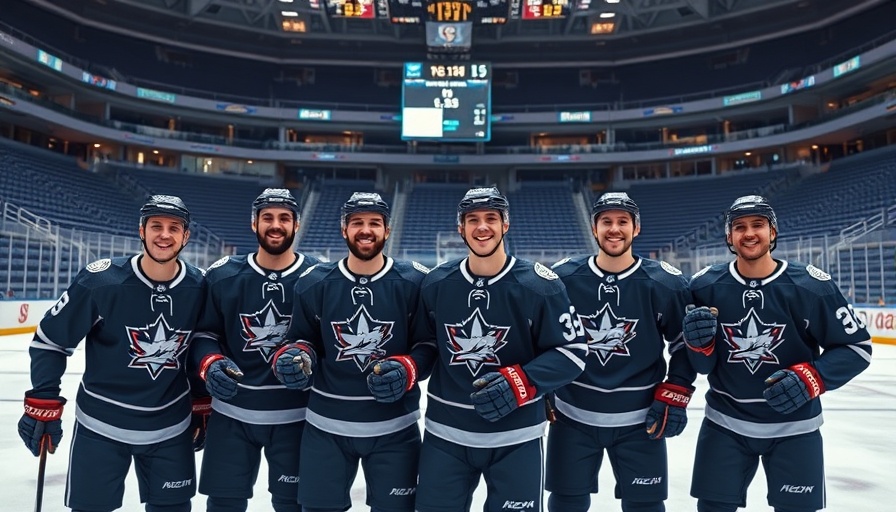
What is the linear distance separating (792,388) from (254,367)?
3071mm

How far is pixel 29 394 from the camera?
3.46 meters

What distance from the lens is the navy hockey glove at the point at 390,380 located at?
3.08 m

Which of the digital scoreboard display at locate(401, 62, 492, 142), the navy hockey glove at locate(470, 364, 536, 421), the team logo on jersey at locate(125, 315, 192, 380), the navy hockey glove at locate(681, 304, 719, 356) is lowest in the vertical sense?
the navy hockey glove at locate(470, 364, 536, 421)

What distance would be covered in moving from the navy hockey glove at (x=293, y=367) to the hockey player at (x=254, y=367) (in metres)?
0.50

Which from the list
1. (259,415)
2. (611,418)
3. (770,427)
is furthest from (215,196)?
(770,427)

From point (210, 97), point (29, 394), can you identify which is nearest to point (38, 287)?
point (29, 394)

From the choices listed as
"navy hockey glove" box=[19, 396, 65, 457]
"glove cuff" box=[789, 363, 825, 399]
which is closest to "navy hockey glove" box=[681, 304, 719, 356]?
"glove cuff" box=[789, 363, 825, 399]

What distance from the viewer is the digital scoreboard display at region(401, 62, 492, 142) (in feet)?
112

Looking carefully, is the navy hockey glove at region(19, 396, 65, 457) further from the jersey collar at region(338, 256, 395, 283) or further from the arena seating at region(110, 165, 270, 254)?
the arena seating at region(110, 165, 270, 254)

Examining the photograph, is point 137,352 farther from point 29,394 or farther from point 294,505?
point 294,505

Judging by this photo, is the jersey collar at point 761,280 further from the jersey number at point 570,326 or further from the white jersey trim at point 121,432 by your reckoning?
the white jersey trim at point 121,432

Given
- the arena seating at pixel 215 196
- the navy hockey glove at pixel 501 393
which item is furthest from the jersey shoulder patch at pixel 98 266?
the arena seating at pixel 215 196

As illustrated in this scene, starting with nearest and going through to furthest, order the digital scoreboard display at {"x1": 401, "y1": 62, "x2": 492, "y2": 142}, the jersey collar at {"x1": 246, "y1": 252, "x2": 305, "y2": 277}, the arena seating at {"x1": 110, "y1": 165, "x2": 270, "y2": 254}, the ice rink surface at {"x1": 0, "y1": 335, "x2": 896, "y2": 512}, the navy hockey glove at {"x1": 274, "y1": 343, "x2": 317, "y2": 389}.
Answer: the navy hockey glove at {"x1": 274, "y1": 343, "x2": 317, "y2": 389}
the jersey collar at {"x1": 246, "y1": 252, "x2": 305, "y2": 277}
the ice rink surface at {"x1": 0, "y1": 335, "x2": 896, "y2": 512}
the arena seating at {"x1": 110, "y1": 165, "x2": 270, "y2": 254}
the digital scoreboard display at {"x1": 401, "y1": 62, "x2": 492, "y2": 142}

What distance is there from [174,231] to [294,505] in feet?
5.83
